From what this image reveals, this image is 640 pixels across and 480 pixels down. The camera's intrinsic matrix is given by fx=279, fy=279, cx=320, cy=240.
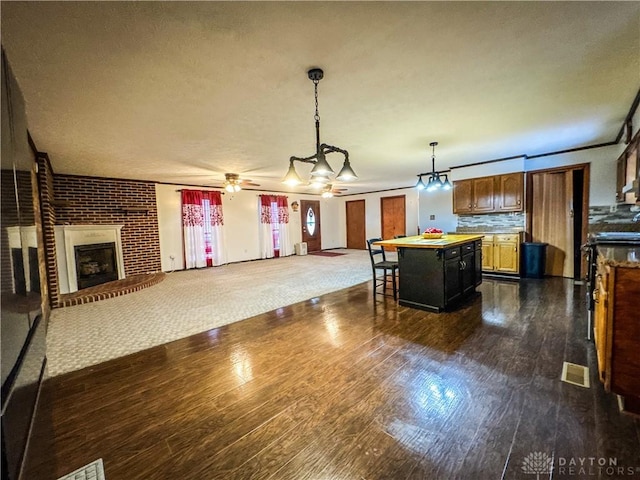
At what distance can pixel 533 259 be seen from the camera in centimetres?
505

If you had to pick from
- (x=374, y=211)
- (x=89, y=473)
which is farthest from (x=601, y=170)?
(x=89, y=473)

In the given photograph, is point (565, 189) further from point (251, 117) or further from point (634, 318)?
point (251, 117)

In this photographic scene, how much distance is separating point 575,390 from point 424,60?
2.47m

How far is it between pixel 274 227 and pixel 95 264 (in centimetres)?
466

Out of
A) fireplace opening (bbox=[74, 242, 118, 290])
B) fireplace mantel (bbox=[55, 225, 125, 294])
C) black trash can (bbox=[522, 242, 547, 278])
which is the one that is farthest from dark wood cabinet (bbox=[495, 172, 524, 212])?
fireplace mantel (bbox=[55, 225, 125, 294])

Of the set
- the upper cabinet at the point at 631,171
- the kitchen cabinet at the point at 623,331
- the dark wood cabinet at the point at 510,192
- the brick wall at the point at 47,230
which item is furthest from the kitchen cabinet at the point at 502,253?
the brick wall at the point at 47,230

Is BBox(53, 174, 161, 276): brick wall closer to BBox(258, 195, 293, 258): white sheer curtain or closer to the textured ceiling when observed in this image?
the textured ceiling

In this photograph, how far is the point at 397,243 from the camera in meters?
3.67

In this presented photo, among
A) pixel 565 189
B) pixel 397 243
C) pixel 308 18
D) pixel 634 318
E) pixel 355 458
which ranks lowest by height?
pixel 355 458

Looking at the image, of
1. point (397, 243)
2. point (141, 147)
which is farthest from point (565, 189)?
point (141, 147)

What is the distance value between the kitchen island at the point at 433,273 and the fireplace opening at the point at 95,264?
18.0 ft

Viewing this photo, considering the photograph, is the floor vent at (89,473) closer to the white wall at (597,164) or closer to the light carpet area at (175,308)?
the light carpet area at (175,308)

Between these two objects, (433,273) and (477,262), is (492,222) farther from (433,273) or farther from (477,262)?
(433,273)

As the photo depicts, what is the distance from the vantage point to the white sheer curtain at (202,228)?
7.17m
